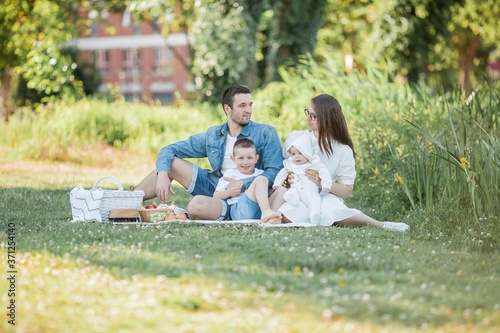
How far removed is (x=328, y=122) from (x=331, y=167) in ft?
1.19

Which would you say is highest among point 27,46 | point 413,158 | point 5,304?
point 27,46

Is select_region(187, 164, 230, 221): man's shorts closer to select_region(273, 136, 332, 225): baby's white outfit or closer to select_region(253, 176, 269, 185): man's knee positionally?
select_region(253, 176, 269, 185): man's knee

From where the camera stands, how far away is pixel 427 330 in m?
3.40

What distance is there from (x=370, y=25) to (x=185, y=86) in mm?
22579

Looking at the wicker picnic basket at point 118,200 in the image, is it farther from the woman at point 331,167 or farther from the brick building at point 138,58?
the brick building at point 138,58

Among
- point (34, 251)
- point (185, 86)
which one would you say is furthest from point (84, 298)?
point (185, 86)

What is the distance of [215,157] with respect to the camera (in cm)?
697

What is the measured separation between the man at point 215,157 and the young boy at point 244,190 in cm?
6

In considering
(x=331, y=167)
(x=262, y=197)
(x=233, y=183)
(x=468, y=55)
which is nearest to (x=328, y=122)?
(x=331, y=167)

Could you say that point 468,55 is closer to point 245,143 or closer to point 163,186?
point 245,143

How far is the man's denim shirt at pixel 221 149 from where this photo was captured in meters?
6.79

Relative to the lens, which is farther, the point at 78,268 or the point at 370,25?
the point at 370,25

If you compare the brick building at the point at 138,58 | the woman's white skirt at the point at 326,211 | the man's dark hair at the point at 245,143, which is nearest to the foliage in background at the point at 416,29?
the man's dark hair at the point at 245,143

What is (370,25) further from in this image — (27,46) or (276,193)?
(276,193)
